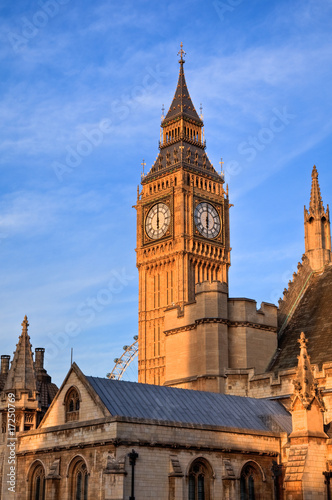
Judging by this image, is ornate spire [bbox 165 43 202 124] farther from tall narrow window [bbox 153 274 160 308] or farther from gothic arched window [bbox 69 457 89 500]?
gothic arched window [bbox 69 457 89 500]

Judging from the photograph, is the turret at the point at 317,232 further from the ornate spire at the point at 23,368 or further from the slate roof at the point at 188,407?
the ornate spire at the point at 23,368

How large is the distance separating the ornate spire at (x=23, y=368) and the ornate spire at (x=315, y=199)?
27138mm

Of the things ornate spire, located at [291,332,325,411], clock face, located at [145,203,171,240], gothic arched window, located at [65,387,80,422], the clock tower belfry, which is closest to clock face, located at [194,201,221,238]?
the clock tower belfry


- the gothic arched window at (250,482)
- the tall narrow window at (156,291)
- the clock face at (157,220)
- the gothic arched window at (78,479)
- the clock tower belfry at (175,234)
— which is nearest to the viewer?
the gothic arched window at (78,479)

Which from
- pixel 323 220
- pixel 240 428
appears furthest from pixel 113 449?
pixel 323 220

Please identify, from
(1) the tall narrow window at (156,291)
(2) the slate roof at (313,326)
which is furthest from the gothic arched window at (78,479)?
(1) the tall narrow window at (156,291)

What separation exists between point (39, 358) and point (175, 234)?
4104 cm

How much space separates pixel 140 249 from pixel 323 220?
51080mm

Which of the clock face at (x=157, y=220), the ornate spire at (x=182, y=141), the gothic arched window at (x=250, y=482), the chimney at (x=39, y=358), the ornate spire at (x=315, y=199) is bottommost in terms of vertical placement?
the gothic arched window at (x=250, y=482)

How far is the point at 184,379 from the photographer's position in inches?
2388

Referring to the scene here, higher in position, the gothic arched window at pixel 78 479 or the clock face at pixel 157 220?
the clock face at pixel 157 220

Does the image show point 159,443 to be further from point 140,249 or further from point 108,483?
point 140,249

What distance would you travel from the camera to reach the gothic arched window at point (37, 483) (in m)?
45.4

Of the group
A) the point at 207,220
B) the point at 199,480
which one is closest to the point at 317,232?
the point at 199,480
